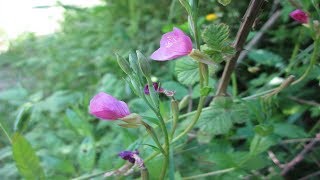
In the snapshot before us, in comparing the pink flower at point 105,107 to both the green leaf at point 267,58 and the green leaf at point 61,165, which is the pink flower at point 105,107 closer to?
the green leaf at point 61,165

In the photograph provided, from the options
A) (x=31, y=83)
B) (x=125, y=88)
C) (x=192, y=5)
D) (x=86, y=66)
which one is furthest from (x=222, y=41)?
(x=31, y=83)

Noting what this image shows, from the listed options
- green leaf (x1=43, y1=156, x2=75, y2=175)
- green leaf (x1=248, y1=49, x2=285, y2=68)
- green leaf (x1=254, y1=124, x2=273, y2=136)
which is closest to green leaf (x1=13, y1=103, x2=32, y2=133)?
green leaf (x1=43, y1=156, x2=75, y2=175)

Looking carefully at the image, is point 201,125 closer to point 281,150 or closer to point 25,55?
point 281,150

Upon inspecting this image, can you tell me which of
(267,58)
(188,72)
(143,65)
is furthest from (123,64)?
(267,58)

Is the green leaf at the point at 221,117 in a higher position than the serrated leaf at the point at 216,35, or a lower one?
lower

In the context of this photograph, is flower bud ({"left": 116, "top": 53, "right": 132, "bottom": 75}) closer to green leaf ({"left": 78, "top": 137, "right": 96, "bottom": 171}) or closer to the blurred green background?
the blurred green background

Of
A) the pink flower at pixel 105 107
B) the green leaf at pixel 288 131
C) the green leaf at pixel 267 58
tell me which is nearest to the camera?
the pink flower at pixel 105 107

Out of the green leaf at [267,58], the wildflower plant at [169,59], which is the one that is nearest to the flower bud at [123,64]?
the wildflower plant at [169,59]
